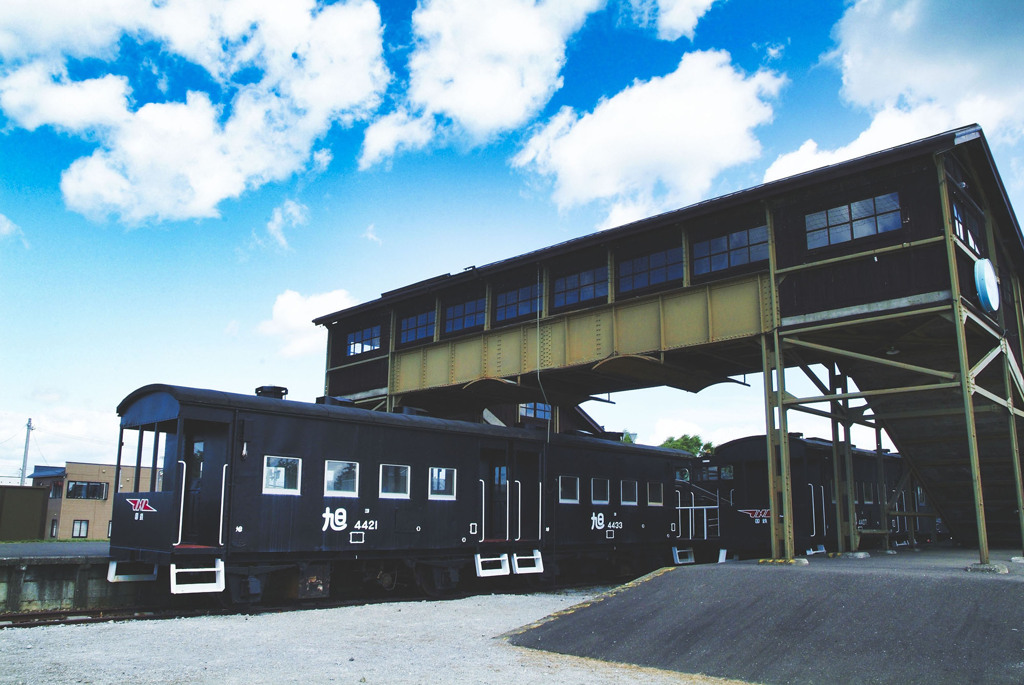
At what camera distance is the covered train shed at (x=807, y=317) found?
15203 millimetres

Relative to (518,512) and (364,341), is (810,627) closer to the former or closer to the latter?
(518,512)

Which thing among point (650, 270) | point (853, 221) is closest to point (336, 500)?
point (650, 270)

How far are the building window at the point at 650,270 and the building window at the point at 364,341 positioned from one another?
9628 mm

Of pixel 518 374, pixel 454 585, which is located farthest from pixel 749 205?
pixel 454 585

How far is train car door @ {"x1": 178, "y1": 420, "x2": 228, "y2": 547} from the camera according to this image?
13.3 m

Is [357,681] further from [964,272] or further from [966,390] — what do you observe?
[964,272]

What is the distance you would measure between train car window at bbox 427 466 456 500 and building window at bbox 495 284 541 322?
6154 millimetres

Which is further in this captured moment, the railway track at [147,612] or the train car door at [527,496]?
the train car door at [527,496]

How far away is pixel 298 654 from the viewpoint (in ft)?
31.2

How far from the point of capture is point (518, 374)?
69.1 feet

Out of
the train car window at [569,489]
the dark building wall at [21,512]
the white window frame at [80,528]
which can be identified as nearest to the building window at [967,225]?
the train car window at [569,489]

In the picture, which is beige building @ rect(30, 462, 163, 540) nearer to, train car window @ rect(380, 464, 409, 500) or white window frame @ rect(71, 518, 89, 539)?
white window frame @ rect(71, 518, 89, 539)

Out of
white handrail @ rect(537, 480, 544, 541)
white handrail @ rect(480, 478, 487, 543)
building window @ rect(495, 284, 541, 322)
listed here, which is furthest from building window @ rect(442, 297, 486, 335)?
white handrail @ rect(480, 478, 487, 543)

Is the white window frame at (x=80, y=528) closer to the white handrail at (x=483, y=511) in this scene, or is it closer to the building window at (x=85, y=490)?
the building window at (x=85, y=490)
